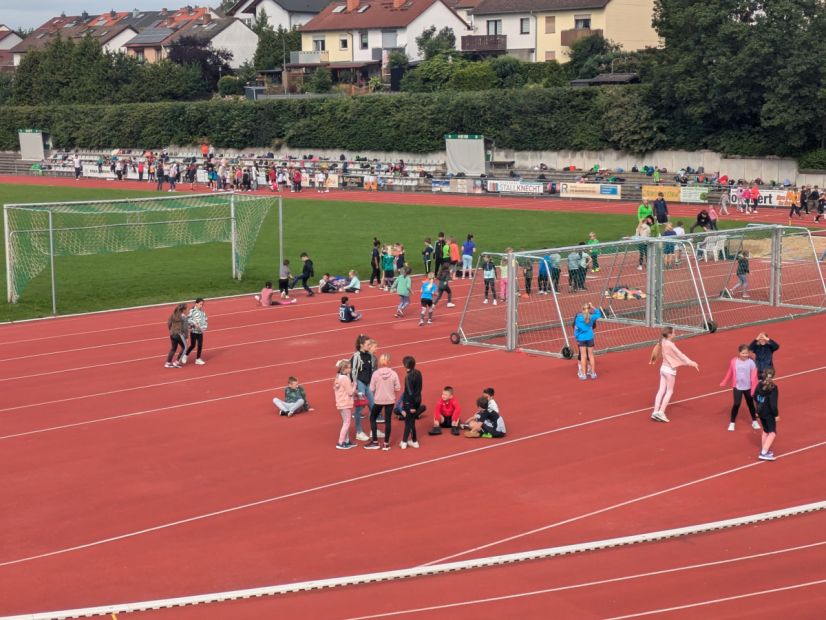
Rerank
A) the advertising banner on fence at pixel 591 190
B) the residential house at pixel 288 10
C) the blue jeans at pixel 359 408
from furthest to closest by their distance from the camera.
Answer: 1. the residential house at pixel 288 10
2. the advertising banner on fence at pixel 591 190
3. the blue jeans at pixel 359 408

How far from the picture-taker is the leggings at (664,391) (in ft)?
63.5

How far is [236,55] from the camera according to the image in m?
121

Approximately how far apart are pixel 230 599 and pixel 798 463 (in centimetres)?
919

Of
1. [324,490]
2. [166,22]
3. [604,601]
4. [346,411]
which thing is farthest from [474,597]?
[166,22]

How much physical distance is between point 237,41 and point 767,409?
362 ft

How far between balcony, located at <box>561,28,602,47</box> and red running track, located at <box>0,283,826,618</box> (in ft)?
210

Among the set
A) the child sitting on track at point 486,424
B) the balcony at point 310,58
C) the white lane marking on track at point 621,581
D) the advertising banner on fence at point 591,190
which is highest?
the balcony at point 310,58

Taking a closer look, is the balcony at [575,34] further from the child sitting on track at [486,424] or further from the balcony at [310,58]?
the child sitting on track at [486,424]

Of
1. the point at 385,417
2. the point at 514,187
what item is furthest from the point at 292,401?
the point at 514,187

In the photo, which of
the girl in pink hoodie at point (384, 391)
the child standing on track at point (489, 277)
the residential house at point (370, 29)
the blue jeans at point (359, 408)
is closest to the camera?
the girl in pink hoodie at point (384, 391)

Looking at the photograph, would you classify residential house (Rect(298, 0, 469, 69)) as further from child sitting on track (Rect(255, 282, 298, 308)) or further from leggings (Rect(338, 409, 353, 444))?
leggings (Rect(338, 409, 353, 444))

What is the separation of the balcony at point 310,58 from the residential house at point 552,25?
17167 millimetres

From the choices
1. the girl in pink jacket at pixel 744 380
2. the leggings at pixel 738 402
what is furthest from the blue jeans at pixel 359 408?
the leggings at pixel 738 402

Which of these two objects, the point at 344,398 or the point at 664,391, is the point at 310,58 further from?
the point at 344,398
